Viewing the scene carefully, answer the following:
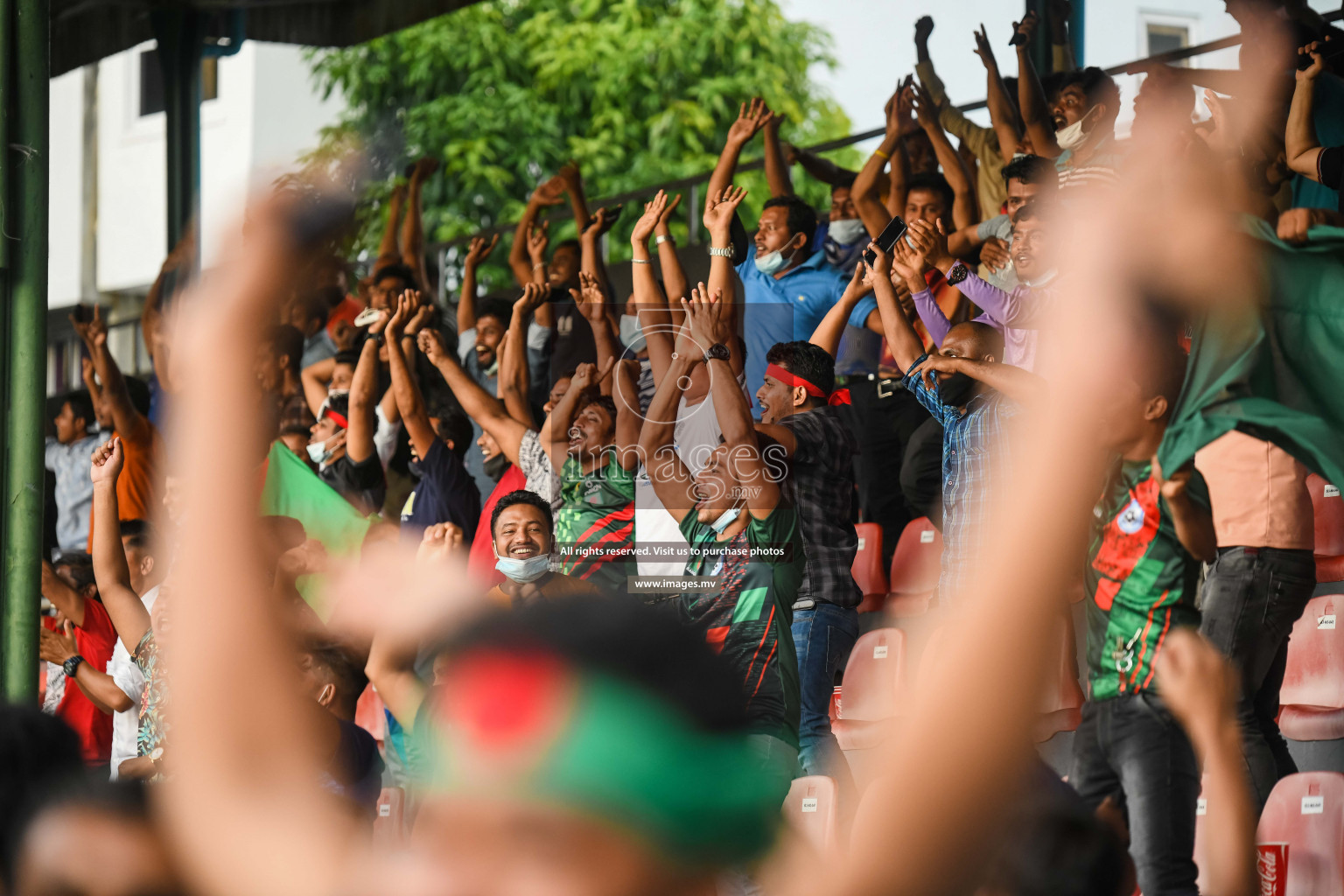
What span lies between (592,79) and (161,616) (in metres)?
16.7

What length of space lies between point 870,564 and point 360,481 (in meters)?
2.23

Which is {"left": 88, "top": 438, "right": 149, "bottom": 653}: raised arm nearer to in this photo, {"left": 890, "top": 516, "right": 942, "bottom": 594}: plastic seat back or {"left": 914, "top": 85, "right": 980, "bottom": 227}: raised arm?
{"left": 890, "top": 516, "right": 942, "bottom": 594}: plastic seat back

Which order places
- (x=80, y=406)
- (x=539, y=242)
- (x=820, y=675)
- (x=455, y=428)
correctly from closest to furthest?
(x=820, y=675)
(x=455, y=428)
(x=539, y=242)
(x=80, y=406)

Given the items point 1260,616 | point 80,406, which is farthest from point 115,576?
point 80,406

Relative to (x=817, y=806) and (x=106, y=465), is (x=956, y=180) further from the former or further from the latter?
(x=106, y=465)

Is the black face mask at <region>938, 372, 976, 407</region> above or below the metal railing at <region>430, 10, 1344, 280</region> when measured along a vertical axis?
below

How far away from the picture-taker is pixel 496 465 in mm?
6059

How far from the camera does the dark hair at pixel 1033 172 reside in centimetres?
502

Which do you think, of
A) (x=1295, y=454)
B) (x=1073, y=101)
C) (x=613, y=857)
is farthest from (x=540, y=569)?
(x=613, y=857)

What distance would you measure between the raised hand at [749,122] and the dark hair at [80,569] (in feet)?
10.3

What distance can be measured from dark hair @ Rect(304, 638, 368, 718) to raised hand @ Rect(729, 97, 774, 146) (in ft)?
8.87

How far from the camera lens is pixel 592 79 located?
19422 mm

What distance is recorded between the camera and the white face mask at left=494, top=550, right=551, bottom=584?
4.86 m

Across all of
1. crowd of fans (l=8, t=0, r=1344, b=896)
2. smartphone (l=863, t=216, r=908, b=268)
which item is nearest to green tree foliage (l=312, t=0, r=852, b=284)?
crowd of fans (l=8, t=0, r=1344, b=896)
